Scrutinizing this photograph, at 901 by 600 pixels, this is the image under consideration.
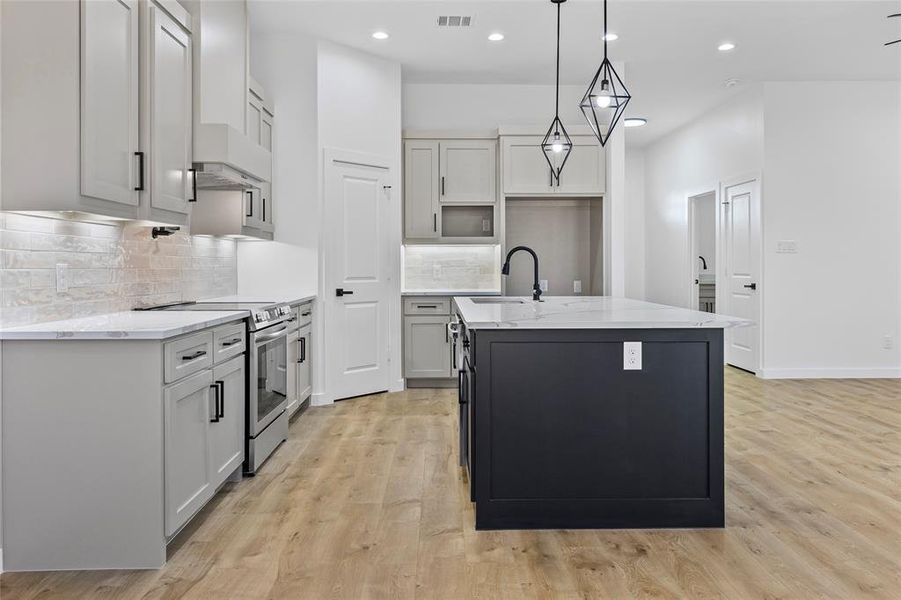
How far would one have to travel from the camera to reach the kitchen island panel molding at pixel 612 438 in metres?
2.63

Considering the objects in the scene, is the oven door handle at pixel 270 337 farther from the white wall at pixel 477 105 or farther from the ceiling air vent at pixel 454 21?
the white wall at pixel 477 105

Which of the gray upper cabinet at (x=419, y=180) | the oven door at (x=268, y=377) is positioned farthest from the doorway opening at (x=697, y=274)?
the oven door at (x=268, y=377)

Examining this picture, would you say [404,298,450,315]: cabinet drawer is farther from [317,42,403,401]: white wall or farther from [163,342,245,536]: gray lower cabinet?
[163,342,245,536]: gray lower cabinet

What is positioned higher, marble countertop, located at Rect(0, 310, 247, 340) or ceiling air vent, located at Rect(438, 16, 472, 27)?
ceiling air vent, located at Rect(438, 16, 472, 27)

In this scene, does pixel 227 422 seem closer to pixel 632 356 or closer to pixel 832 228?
pixel 632 356

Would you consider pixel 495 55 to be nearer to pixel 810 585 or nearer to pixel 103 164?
pixel 103 164

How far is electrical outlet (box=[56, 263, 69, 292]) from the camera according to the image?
2.67 m

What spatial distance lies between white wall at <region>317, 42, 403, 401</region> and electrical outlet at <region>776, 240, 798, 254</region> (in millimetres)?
3798

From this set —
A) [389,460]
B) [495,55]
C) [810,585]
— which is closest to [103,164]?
[389,460]

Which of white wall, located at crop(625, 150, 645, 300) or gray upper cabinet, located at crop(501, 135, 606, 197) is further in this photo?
white wall, located at crop(625, 150, 645, 300)

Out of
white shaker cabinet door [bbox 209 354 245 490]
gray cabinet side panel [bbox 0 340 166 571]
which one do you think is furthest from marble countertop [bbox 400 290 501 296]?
gray cabinet side panel [bbox 0 340 166 571]

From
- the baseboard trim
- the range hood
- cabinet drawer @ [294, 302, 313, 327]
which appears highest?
the range hood

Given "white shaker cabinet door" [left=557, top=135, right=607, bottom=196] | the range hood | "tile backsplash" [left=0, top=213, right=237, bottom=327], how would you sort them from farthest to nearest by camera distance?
"white shaker cabinet door" [left=557, top=135, right=607, bottom=196], the range hood, "tile backsplash" [left=0, top=213, right=237, bottom=327]

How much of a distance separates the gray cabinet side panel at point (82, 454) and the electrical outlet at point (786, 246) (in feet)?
19.5
